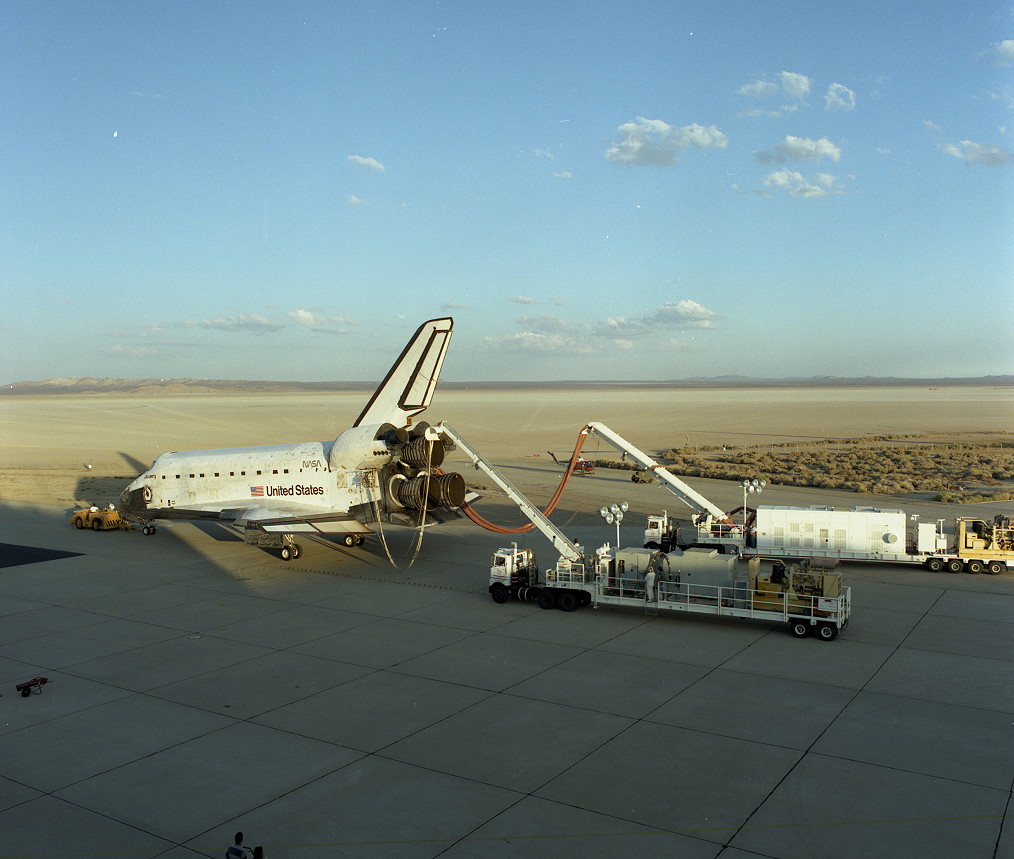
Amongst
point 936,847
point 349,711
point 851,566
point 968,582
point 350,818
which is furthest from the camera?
point 851,566

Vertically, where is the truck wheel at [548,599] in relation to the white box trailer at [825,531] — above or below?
below

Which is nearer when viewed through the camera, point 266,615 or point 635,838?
point 635,838

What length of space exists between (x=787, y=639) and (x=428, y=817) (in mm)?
11257

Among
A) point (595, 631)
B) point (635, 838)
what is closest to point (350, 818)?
point (635, 838)

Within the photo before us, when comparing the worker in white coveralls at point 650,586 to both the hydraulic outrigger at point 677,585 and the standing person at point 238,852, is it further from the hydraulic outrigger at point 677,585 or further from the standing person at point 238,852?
the standing person at point 238,852

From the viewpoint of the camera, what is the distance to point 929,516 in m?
37.3

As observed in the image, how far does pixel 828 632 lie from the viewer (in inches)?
766

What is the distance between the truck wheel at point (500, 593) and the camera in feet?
77.2

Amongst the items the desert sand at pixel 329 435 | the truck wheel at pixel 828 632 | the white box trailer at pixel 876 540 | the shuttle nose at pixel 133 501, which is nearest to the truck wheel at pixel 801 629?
the truck wheel at pixel 828 632

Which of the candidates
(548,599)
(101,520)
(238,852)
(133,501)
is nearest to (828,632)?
(548,599)

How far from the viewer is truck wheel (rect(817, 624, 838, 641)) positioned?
63.8ft

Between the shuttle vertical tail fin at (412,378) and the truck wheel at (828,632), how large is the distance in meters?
15.7

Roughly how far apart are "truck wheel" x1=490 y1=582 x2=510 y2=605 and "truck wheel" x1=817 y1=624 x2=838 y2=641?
8.35m

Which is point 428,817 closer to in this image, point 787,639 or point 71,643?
point 787,639
